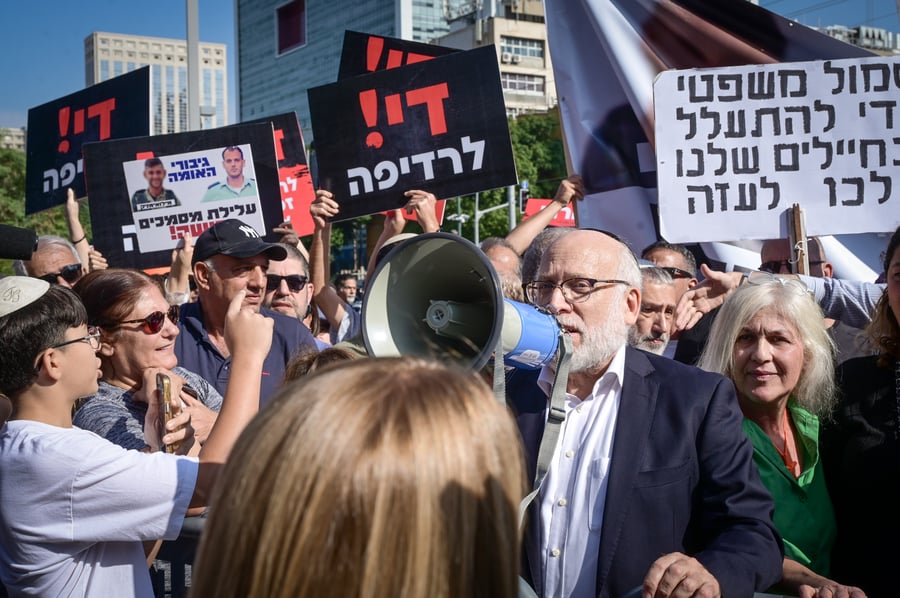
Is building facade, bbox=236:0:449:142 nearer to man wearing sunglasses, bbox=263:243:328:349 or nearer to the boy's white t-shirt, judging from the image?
man wearing sunglasses, bbox=263:243:328:349

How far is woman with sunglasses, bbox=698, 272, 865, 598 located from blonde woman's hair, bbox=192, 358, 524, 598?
1718 millimetres

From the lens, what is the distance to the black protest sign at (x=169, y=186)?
5273mm

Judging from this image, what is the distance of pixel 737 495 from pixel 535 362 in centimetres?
67

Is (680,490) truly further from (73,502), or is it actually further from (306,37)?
(306,37)

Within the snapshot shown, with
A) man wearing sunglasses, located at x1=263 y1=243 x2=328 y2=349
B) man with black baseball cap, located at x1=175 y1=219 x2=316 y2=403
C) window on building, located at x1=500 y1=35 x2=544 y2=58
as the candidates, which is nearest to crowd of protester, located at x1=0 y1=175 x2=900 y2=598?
man with black baseball cap, located at x1=175 y1=219 x2=316 y2=403

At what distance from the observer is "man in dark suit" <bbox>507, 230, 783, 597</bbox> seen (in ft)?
6.98

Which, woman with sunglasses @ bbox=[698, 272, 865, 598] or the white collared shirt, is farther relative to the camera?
woman with sunglasses @ bbox=[698, 272, 865, 598]

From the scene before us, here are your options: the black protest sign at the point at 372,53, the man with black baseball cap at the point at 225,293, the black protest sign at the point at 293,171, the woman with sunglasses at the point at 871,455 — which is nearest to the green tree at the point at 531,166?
the black protest sign at the point at 293,171

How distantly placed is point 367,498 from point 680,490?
4.71ft

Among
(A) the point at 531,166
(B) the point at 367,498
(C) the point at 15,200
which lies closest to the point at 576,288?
(B) the point at 367,498

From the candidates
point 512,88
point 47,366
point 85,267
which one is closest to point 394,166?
point 85,267

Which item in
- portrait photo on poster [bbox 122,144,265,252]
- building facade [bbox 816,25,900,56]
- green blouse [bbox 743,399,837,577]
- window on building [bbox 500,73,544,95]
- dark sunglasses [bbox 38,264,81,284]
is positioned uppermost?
window on building [bbox 500,73,544,95]

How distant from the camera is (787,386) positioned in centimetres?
276

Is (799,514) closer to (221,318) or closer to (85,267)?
(221,318)
